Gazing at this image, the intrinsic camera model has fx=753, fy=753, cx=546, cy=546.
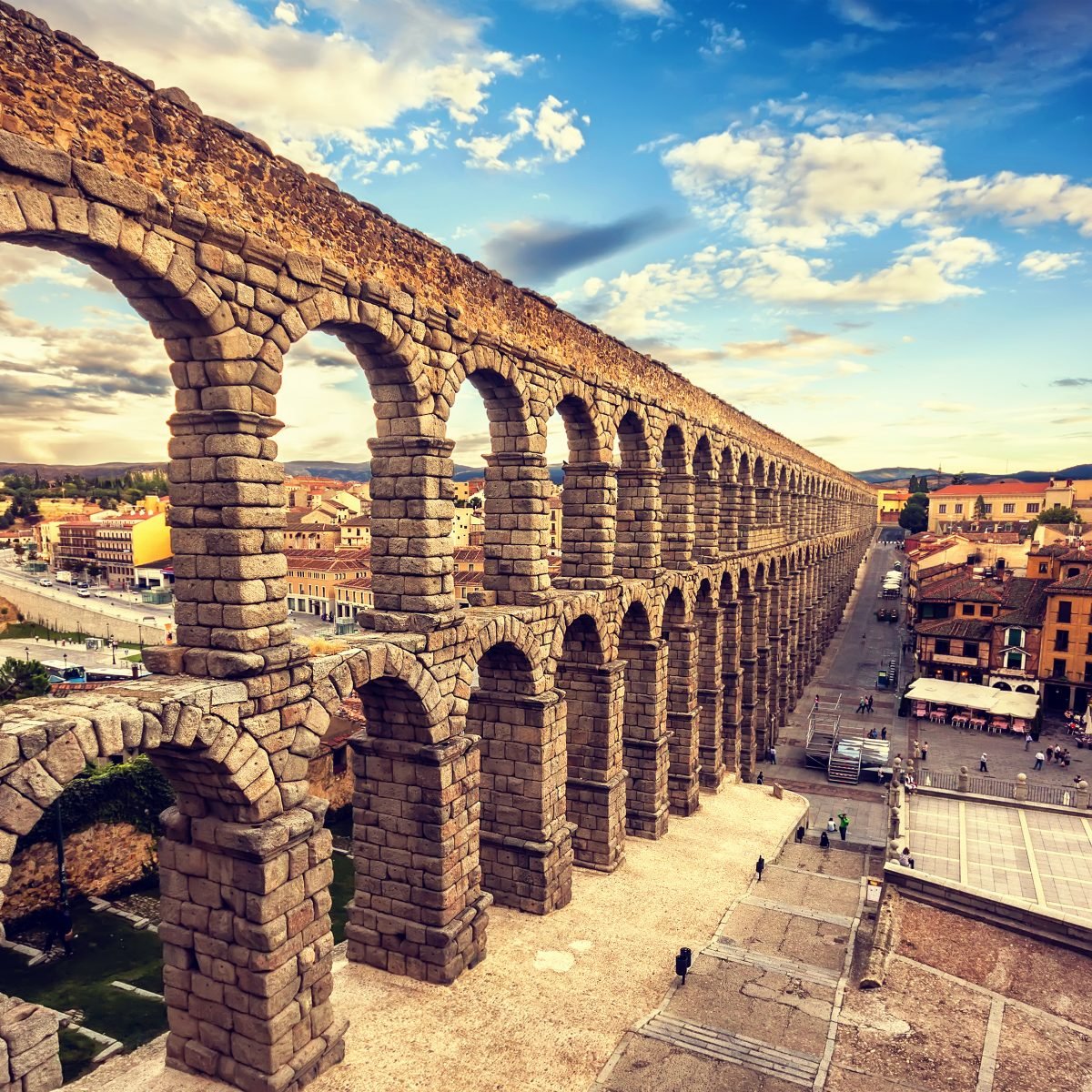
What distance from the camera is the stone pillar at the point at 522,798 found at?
58.2 feet

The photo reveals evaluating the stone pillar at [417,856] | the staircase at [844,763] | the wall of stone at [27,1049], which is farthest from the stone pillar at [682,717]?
the wall of stone at [27,1049]

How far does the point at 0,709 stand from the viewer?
9.15m

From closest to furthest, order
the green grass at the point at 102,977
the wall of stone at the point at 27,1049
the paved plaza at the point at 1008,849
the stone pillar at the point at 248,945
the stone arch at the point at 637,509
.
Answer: the wall of stone at the point at 27,1049 < the stone pillar at the point at 248,945 < the green grass at the point at 102,977 < the paved plaza at the point at 1008,849 < the stone arch at the point at 637,509

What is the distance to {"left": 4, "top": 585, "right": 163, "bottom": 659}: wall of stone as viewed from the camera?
6053 cm

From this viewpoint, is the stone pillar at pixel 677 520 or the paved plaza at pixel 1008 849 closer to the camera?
the paved plaza at pixel 1008 849

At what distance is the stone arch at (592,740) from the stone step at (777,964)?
4164 mm

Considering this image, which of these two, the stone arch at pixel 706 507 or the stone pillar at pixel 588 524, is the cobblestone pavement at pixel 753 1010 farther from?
the stone arch at pixel 706 507

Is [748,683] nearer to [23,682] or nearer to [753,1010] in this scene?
[753,1010]

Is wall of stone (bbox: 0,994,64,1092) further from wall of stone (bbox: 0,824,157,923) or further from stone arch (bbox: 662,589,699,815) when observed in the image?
stone arch (bbox: 662,589,699,815)

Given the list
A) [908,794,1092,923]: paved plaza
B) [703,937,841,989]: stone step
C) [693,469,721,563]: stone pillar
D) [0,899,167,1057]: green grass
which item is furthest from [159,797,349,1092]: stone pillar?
[693,469,721,563]: stone pillar

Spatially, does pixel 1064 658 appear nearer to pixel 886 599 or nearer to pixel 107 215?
pixel 886 599

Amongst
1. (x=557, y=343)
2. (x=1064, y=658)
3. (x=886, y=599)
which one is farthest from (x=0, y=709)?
(x=886, y=599)

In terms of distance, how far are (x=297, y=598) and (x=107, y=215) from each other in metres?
66.2

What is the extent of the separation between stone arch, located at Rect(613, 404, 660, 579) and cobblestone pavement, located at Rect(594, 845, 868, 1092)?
10.00 metres
